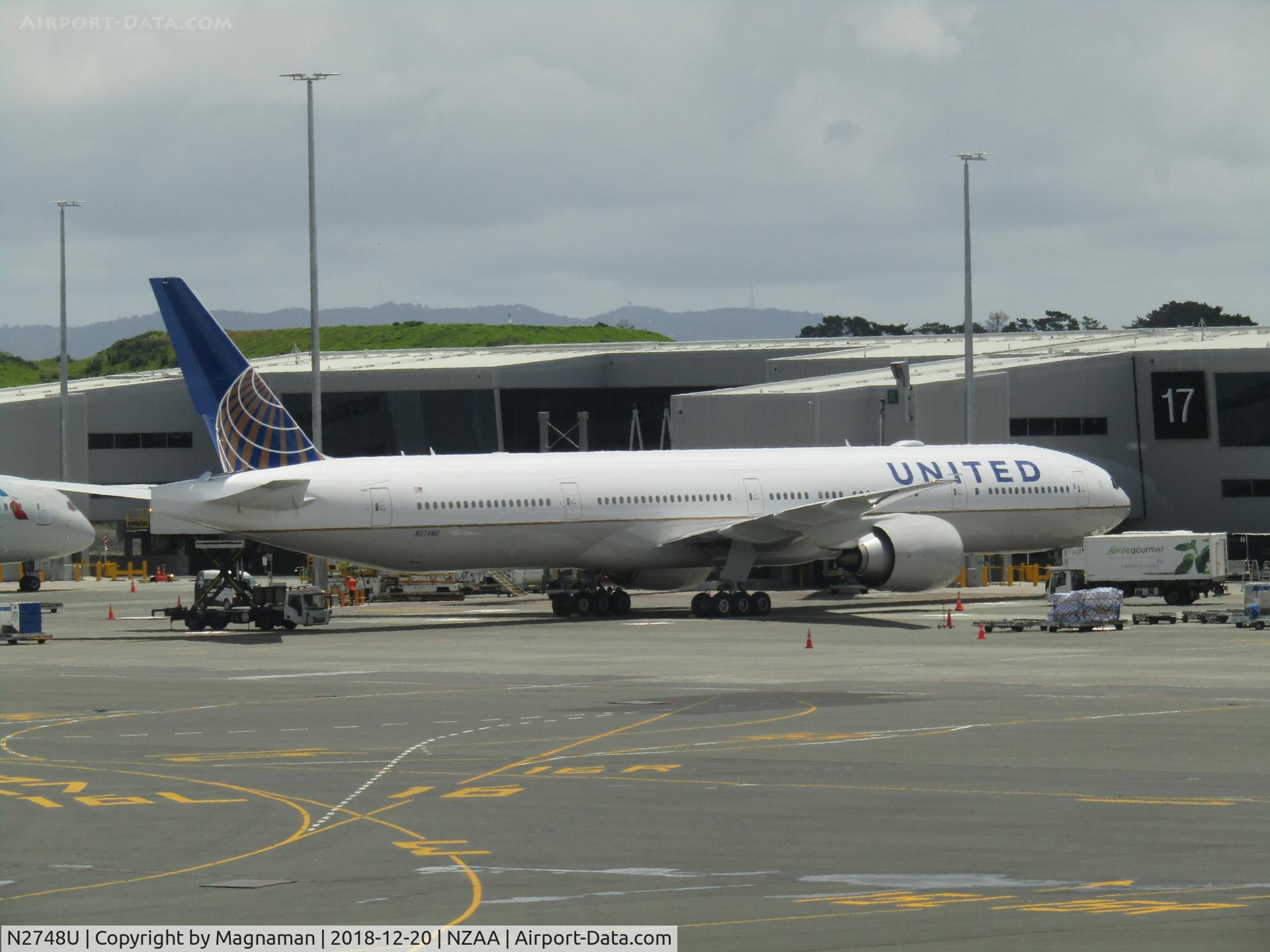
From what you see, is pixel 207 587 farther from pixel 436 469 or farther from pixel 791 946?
pixel 791 946

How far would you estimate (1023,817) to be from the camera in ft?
55.6

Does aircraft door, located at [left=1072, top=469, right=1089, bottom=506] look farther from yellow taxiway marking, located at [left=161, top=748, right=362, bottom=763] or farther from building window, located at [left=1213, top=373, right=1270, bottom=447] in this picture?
yellow taxiway marking, located at [left=161, top=748, right=362, bottom=763]

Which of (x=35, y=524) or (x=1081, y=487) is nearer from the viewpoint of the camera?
(x=1081, y=487)

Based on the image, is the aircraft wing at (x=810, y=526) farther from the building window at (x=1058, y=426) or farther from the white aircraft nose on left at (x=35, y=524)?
the white aircraft nose on left at (x=35, y=524)

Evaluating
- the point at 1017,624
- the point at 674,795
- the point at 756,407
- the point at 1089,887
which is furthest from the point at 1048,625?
the point at 1089,887

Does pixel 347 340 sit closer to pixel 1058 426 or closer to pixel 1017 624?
pixel 1058 426

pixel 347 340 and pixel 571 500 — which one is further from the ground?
pixel 347 340

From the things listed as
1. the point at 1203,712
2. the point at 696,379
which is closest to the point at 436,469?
the point at 1203,712

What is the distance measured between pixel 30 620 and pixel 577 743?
2744 cm

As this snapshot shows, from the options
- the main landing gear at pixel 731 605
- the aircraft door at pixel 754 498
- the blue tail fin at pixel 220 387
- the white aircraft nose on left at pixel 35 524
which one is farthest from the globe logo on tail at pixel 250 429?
the white aircraft nose on left at pixel 35 524

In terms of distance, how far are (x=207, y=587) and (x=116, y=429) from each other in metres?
48.0

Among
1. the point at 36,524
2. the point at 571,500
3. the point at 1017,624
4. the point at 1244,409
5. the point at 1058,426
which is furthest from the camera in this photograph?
the point at 1058,426

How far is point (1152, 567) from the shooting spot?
2073 inches

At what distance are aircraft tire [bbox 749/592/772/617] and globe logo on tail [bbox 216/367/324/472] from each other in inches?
516
